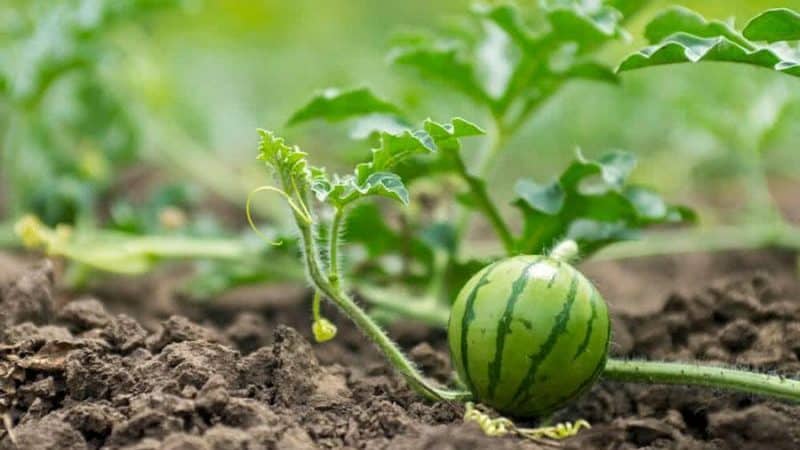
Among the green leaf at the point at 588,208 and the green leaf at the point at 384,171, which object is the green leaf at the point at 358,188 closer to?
the green leaf at the point at 384,171

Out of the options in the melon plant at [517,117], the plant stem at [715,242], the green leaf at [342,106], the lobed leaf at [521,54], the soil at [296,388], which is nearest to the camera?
the soil at [296,388]

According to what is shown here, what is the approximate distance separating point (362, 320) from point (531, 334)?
1.24ft

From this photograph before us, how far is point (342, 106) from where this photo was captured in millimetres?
2705

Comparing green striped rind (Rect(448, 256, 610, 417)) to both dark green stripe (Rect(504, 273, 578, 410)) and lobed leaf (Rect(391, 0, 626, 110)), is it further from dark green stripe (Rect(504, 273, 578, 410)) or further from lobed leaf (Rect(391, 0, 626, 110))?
lobed leaf (Rect(391, 0, 626, 110))

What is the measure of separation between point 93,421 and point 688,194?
13.2 ft

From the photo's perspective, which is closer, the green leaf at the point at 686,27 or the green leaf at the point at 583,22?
the green leaf at the point at 686,27

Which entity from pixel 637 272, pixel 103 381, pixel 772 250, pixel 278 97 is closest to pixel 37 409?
pixel 103 381

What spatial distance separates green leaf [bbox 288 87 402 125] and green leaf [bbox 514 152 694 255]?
41 centimetres

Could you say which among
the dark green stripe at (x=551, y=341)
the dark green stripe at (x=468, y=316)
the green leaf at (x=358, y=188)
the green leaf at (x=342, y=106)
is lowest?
the dark green stripe at (x=551, y=341)

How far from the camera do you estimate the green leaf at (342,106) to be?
265 cm

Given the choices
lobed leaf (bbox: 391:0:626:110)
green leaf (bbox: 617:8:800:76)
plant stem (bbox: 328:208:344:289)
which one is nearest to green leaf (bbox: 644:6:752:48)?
green leaf (bbox: 617:8:800:76)

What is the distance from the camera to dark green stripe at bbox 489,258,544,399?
2.16m

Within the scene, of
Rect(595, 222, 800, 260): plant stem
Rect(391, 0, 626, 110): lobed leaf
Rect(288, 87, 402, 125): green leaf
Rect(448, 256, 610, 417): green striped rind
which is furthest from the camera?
Rect(595, 222, 800, 260): plant stem

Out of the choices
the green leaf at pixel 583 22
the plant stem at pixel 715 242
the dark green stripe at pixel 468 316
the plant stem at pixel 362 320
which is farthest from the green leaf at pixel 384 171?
the plant stem at pixel 715 242
